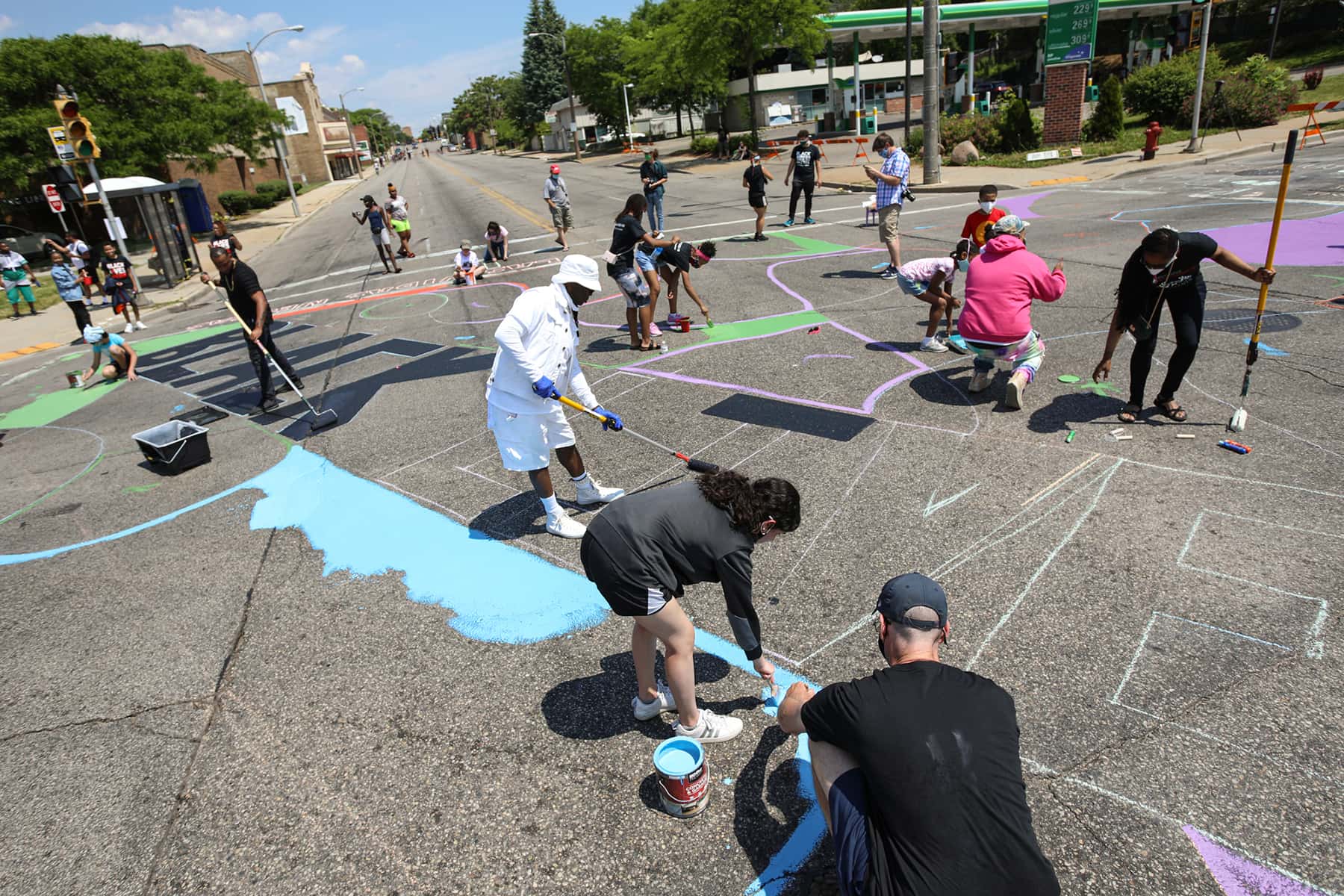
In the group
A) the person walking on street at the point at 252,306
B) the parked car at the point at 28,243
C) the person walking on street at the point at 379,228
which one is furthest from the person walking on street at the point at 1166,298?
the parked car at the point at 28,243

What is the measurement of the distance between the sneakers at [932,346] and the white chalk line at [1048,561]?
126 inches

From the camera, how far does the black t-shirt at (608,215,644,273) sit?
9.53m

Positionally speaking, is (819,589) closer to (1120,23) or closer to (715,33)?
(715,33)

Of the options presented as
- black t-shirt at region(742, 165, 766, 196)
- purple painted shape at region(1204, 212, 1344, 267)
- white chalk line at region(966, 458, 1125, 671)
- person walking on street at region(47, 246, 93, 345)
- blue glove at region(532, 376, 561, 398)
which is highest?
black t-shirt at region(742, 165, 766, 196)

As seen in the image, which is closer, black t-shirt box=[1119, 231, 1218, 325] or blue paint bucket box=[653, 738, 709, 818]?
blue paint bucket box=[653, 738, 709, 818]

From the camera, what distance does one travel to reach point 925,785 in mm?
2316

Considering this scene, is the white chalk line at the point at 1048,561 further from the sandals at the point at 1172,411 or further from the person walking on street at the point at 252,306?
the person walking on street at the point at 252,306

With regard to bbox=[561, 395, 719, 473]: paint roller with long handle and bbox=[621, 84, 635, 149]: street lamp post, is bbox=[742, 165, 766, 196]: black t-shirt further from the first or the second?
bbox=[621, 84, 635, 149]: street lamp post

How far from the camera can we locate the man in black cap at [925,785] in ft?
7.34

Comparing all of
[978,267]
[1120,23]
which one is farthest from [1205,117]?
[1120,23]

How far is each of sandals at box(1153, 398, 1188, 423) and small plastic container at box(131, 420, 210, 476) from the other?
31.4ft

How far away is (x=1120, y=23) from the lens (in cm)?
6084

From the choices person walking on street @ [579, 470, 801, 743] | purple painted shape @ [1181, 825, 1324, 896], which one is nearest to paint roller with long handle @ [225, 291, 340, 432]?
person walking on street @ [579, 470, 801, 743]

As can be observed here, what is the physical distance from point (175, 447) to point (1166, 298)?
9620 mm
